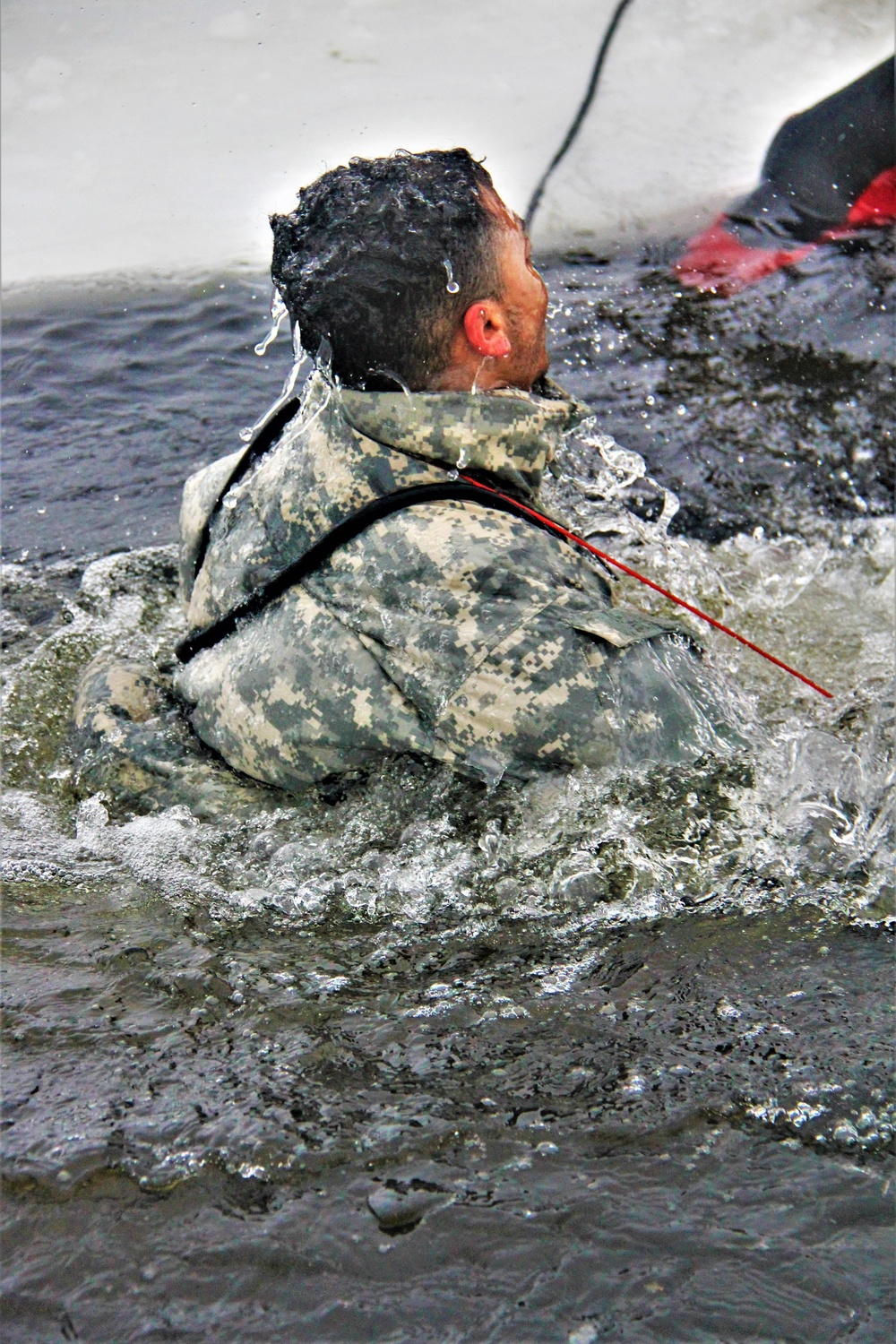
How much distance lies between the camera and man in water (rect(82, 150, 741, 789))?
2.21 meters

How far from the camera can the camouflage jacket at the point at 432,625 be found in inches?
86.6

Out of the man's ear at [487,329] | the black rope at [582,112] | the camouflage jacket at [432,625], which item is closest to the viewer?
the camouflage jacket at [432,625]

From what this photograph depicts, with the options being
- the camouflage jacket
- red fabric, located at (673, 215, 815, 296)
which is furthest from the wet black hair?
red fabric, located at (673, 215, 815, 296)

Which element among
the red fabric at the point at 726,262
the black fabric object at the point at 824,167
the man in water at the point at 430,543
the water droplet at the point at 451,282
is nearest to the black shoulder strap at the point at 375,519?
the man in water at the point at 430,543

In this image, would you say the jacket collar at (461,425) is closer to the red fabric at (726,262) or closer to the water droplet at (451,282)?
the water droplet at (451,282)

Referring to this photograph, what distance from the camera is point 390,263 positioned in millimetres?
2254

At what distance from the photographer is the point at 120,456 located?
14.8 feet

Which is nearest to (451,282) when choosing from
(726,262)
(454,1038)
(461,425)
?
(461,425)

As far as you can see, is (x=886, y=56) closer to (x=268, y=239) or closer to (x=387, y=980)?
(x=268, y=239)

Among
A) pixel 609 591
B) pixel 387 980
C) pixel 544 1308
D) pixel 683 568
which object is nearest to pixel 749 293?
pixel 683 568

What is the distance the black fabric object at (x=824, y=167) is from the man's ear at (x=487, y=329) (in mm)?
3730

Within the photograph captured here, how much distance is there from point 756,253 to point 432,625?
412 cm

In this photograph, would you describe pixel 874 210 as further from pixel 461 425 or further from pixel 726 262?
pixel 461 425

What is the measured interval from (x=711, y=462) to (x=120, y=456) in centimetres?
239
